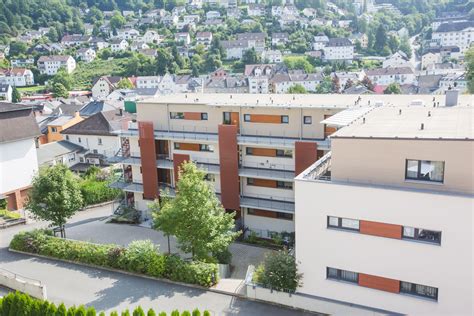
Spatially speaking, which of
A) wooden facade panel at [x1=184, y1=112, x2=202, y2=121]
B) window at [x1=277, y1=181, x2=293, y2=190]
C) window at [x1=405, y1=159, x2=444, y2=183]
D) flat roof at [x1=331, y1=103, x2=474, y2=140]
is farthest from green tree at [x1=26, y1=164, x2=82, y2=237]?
window at [x1=405, y1=159, x2=444, y2=183]

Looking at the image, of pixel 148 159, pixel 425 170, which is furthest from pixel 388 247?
pixel 148 159

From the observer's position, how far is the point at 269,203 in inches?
1150

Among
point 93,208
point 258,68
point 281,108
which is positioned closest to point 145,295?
point 281,108

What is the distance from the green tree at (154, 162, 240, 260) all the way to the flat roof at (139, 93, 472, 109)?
8.81 meters

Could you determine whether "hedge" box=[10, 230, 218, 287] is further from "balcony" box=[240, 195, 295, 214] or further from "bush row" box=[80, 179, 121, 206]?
"bush row" box=[80, 179, 121, 206]

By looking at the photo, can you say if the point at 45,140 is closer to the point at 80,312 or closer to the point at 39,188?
the point at 39,188

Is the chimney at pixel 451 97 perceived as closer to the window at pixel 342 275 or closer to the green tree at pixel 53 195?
the window at pixel 342 275

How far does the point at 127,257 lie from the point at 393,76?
116 meters

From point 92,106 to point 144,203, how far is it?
3838cm

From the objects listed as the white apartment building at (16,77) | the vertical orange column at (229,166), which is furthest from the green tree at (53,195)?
the white apartment building at (16,77)

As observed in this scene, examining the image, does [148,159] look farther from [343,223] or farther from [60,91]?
[60,91]

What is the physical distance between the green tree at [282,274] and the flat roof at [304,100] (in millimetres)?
11107

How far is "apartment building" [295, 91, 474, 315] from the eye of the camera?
16.0 m

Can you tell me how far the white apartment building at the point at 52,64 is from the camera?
158750mm
